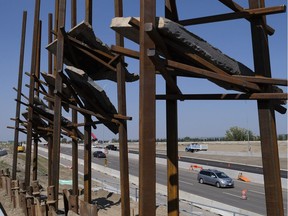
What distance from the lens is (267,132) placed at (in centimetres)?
385

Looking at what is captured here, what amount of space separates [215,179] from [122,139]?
24673 millimetres

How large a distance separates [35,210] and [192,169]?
1502 inches

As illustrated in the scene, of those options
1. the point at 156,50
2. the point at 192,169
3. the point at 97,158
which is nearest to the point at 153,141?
the point at 156,50

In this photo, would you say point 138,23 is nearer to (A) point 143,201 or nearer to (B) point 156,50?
(B) point 156,50

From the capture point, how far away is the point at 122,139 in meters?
9.25

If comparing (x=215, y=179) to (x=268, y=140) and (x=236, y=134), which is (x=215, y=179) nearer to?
(x=268, y=140)

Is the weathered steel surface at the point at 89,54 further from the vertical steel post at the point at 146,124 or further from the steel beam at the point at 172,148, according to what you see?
the vertical steel post at the point at 146,124

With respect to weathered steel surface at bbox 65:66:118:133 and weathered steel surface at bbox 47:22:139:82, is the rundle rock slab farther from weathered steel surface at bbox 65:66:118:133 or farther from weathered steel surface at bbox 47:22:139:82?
weathered steel surface at bbox 47:22:139:82

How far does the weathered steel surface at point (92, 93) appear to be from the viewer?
886cm

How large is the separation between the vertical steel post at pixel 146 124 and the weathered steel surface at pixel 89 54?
561 centimetres

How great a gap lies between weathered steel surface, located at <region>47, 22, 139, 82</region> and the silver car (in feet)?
78.1

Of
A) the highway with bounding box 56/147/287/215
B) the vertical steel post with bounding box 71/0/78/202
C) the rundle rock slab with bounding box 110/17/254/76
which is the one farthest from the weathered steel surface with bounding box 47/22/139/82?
the highway with bounding box 56/147/287/215

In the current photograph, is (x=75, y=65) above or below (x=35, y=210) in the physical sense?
above

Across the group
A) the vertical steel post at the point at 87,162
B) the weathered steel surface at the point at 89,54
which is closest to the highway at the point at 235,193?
the vertical steel post at the point at 87,162
